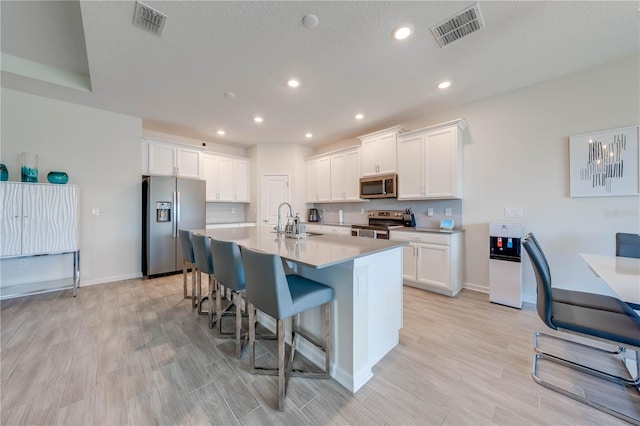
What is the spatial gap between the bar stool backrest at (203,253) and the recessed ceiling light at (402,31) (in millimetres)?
2614

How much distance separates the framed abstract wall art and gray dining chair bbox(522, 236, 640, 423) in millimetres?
1655

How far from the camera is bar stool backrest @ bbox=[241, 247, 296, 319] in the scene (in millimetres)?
1363

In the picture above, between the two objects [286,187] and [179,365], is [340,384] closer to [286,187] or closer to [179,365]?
[179,365]

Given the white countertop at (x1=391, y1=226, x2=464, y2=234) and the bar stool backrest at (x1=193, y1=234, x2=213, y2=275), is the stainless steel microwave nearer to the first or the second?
the white countertop at (x1=391, y1=226, x2=464, y2=234)

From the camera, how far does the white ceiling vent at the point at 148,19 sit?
1.87 metres

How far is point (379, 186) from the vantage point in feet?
13.7

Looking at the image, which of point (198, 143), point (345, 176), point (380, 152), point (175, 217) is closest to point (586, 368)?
point (380, 152)

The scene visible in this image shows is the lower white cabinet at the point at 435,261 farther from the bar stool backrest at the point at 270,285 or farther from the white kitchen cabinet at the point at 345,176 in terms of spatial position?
the bar stool backrest at the point at 270,285

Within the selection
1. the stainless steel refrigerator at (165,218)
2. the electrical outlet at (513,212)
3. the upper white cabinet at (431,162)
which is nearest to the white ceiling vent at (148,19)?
the stainless steel refrigerator at (165,218)

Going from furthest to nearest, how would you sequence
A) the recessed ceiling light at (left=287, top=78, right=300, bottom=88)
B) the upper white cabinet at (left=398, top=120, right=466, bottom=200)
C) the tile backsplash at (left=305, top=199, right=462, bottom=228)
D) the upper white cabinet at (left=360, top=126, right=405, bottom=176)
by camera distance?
the upper white cabinet at (left=360, top=126, right=405, bottom=176), the tile backsplash at (left=305, top=199, right=462, bottom=228), the upper white cabinet at (left=398, top=120, right=466, bottom=200), the recessed ceiling light at (left=287, top=78, right=300, bottom=88)

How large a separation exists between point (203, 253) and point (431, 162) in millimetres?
3355

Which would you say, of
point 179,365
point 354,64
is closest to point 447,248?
point 354,64

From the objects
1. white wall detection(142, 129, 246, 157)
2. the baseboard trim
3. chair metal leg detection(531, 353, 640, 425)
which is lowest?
chair metal leg detection(531, 353, 640, 425)

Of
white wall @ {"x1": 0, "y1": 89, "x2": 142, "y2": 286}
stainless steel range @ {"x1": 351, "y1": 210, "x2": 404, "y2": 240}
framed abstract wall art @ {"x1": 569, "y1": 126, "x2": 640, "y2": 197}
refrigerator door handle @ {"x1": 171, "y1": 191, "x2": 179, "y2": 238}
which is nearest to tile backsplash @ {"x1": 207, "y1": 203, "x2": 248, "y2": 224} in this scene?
refrigerator door handle @ {"x1": 171, "y1": 191, "x2": 179, "y2": 238}
